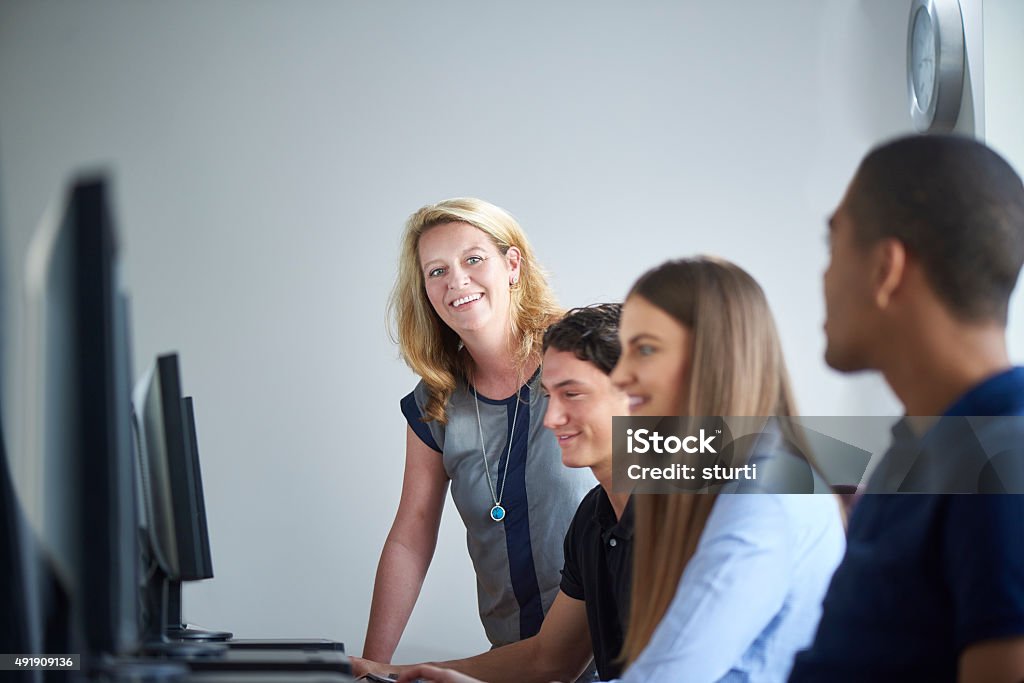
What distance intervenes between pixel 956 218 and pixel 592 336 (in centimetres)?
65

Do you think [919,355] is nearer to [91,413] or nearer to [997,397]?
[997,397]

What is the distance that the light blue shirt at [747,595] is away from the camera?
0.89m

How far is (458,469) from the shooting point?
71.0 inches

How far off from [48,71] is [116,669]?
240cm

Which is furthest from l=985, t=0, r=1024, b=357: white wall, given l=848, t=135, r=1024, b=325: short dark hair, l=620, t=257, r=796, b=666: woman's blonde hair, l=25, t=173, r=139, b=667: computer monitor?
l=25, t=173, r=139, b=667: computer monitor

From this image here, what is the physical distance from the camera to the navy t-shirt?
24.2 inches

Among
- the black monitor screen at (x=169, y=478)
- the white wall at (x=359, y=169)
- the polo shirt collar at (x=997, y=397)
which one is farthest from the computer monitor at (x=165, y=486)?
the white wall at (x=359, y=169)

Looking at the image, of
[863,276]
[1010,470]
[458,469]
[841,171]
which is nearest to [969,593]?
[1010,470]

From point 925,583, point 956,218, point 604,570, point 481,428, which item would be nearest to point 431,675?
point 604,570

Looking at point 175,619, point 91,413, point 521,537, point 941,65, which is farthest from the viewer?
point 941,65

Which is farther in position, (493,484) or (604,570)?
(493,484)

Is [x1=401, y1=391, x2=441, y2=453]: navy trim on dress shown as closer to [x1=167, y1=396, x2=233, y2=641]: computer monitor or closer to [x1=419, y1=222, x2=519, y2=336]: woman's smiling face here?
[x1=419, y1=222, x2=519, y2=336]: woman's smiling face

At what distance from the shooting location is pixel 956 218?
0.73 m

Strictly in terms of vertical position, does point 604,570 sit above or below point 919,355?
below
